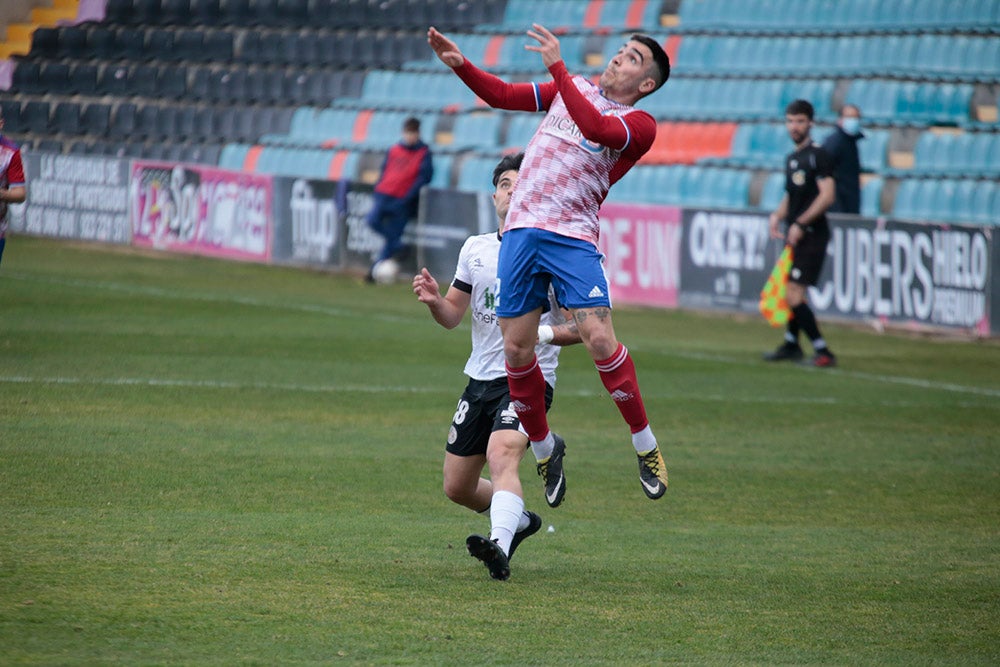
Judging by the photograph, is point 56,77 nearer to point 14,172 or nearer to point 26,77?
point 26,77

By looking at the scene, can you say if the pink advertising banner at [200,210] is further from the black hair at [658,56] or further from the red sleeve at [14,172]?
the black hair at [658,56]

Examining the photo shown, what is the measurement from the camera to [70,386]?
35.1 feet

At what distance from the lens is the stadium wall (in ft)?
50.4

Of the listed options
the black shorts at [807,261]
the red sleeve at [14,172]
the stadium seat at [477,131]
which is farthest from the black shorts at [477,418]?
the stadium seat at [477,131]

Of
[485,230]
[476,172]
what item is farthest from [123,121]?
[485,230]

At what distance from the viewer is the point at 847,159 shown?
50.9 feet

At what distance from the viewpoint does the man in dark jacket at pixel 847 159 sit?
1542 cm

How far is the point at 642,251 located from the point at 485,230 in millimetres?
2378

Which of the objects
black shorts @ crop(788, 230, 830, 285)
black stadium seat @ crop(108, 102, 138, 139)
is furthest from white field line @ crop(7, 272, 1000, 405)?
black stadium seat @ crop(108, 102, 138, 139)

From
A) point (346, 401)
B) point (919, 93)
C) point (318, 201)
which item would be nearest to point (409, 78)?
point (318, 201)

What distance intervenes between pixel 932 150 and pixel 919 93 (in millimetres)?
1222

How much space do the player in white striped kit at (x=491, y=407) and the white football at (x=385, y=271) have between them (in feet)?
42.3

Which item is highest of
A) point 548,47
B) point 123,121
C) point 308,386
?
point 123,121

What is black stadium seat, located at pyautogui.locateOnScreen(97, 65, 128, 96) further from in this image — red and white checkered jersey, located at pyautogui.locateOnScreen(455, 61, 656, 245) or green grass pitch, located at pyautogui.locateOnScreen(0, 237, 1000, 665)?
red and white checkered jersey, located at pyautogui.locateOnScreen(455, 61, 656, 245)
